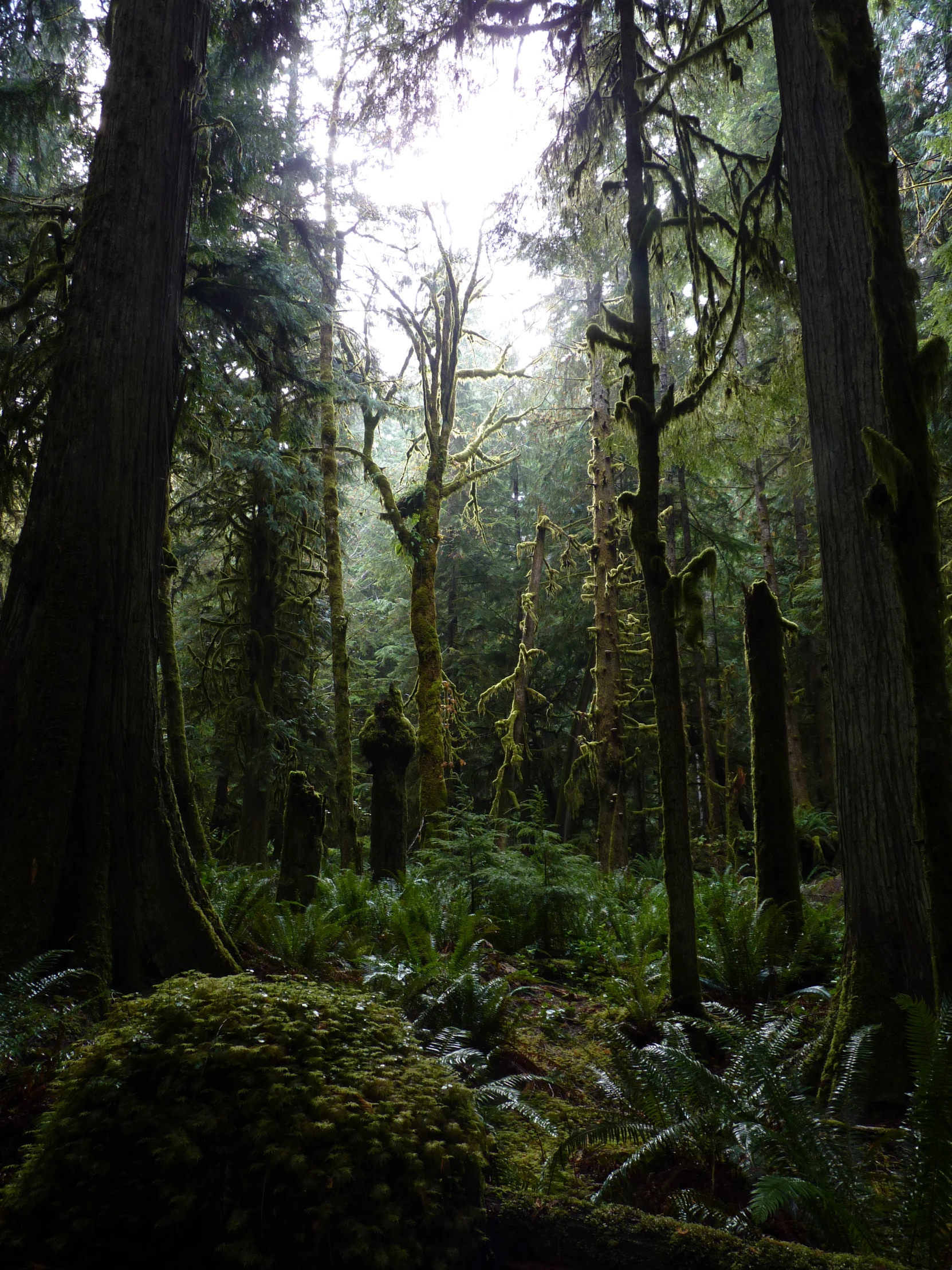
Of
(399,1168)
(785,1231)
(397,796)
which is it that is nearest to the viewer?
(399,1168)

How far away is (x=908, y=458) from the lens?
2520 millimetres

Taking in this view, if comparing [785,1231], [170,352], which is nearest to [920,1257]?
[785,1231]

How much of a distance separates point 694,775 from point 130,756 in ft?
65.1

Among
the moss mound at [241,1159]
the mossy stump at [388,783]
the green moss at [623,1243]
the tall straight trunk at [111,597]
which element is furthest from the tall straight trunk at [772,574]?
the moss mound at [241,1159]

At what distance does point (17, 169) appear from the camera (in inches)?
599

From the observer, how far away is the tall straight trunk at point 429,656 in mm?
12055

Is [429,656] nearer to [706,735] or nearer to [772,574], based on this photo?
[706,735]

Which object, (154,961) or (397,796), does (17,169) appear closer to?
(397,796)

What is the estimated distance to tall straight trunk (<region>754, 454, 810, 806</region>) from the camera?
15.3m

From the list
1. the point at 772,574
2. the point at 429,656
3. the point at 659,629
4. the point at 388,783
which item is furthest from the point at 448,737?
the point at 659,629

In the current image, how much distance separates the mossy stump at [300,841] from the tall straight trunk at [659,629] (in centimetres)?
395

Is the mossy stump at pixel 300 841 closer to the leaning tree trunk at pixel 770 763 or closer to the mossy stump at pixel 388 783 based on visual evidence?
the mossy stump at pixel 388 783

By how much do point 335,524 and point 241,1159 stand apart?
11.5m

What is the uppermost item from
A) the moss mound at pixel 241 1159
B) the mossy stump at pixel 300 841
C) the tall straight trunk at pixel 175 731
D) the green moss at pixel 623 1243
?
the tall straight trunk at pixel 175 731
